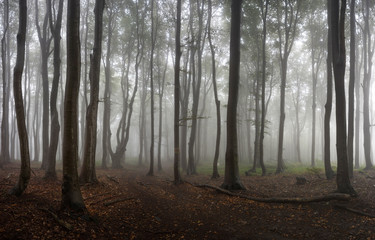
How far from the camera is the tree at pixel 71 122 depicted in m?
6.03

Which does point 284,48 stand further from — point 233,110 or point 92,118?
point 92,118

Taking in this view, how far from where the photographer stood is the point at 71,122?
6.12 meters

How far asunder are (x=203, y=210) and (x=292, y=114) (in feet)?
117

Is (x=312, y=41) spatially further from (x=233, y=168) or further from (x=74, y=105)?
(x=74, y=105)

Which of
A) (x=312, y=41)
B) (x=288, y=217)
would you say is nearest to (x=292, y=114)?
(x=312, y=41)

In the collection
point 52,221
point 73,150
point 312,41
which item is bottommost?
point 52,221

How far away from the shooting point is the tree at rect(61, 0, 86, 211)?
603cm

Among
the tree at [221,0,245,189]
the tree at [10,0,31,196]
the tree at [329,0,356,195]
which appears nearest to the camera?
the tree at [10,0,31,196]

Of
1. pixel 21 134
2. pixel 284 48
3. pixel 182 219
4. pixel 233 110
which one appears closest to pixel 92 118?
pixel 21 134

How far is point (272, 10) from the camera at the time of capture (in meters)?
17.8

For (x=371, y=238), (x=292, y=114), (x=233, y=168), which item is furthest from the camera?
(x=292, y=114)

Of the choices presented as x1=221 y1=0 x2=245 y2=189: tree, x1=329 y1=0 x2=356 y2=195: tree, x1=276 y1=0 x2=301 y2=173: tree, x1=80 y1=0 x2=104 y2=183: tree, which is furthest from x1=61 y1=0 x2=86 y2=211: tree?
x1=276 y1=0 x2=301 y2=173: tree

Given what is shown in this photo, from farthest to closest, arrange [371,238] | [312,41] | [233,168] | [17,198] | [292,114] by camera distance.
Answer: [292,114] → [312,41] → [233,168] → [17,198] → [371,238]

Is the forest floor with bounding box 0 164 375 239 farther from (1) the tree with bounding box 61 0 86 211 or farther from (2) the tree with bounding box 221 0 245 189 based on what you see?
(2) the tree with bounding box 221 0 245 189
